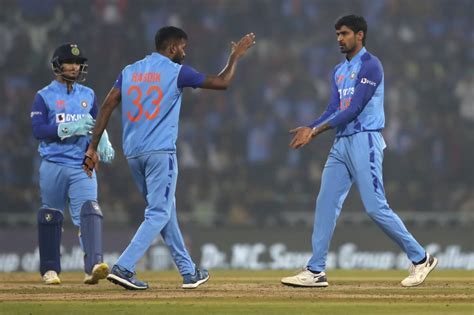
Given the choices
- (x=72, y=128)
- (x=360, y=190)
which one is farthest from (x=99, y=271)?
(x=360, y=190)

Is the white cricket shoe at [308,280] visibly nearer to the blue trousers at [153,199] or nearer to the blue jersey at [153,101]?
the blue trousers at [153,199]

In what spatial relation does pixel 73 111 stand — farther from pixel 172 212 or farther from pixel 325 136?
pixel 325 136

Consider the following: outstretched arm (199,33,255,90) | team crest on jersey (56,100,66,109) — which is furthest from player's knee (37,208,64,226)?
outstretched arm (199,33,255,90)

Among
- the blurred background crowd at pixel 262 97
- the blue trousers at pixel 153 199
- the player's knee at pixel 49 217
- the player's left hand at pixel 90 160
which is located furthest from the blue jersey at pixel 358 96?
the blurred background crowd at pixel 262 97

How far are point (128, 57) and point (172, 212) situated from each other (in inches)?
389

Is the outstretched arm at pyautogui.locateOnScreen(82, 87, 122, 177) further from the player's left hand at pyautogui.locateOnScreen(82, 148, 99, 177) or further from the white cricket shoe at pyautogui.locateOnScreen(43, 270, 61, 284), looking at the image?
the white cricket shoe at pyautogui.locateOnScreen(43, 270, 61, 284)

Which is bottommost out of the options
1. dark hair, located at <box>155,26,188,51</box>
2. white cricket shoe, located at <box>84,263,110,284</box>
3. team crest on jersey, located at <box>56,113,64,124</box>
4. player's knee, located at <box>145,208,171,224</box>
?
white cricket shoe, located at <box>84,263,110,284</box>

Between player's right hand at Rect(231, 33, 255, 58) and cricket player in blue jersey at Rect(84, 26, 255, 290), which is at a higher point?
player's right hand at Rect(231, 33, 255, 58)

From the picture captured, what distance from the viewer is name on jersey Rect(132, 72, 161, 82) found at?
319 inches

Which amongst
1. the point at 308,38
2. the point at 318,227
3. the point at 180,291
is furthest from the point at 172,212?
the point at 308,38

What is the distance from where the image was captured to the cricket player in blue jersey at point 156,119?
26.3ft

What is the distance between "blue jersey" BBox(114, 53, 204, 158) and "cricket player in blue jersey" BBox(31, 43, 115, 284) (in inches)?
36.7

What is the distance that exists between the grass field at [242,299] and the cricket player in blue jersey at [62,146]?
19.8 inches

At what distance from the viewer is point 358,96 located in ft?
27.1
